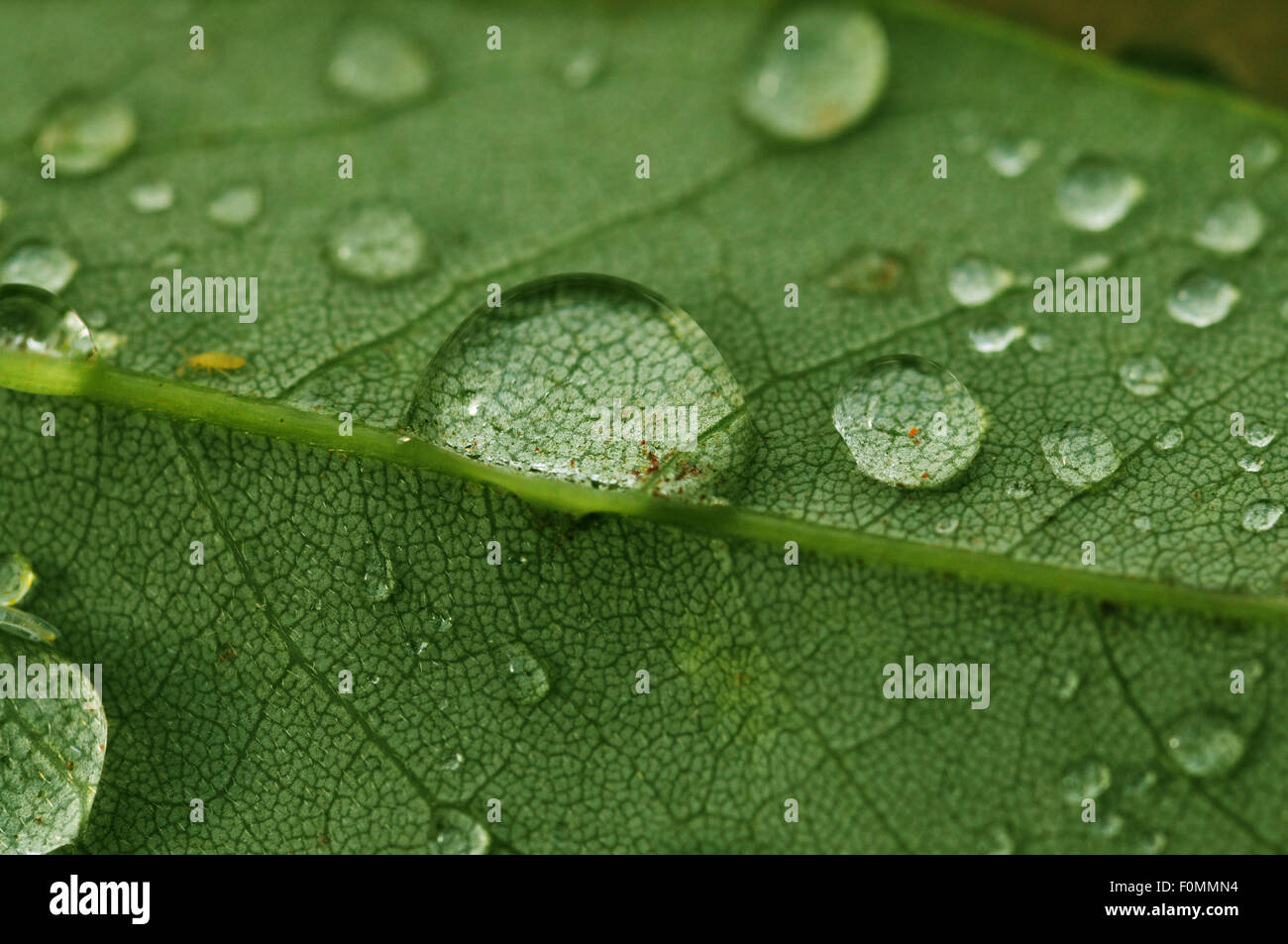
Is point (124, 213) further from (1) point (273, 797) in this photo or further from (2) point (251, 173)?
(1) point (273, 797)

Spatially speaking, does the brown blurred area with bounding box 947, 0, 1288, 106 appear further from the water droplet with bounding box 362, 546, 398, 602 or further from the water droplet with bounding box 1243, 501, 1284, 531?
the water droplet with bounding box 362, 546, 398, 602

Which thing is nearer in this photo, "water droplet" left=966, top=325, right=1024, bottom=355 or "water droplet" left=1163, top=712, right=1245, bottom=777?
"water droplet" left=1163, top=712, right=1245, bottom=777

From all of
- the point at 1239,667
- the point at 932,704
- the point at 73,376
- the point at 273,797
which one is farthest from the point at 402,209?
the point at 1239,667

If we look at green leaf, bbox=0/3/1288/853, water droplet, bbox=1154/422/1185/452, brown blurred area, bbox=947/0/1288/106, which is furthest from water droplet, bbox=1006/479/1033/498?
brown blurred area, bbox=947/0/1288/106

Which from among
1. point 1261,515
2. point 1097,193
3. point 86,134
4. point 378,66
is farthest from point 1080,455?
point 86,134

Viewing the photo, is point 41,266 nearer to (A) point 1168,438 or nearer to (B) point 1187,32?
(A) point 1168,438

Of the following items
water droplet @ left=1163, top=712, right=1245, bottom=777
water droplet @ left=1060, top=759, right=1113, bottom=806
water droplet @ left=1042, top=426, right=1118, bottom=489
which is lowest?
water droplet @ left=1060, top=759, right=1113, bottom=806
